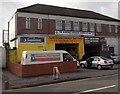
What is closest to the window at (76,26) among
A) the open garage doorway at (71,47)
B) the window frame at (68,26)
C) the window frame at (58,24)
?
the window frame at (68,26)

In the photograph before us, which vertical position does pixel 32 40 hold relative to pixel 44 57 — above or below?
above

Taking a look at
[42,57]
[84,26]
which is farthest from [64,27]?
[42,57]

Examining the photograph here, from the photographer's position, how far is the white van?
1363cm

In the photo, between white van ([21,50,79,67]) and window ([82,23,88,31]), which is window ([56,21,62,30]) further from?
white van ([21,50,79,67])

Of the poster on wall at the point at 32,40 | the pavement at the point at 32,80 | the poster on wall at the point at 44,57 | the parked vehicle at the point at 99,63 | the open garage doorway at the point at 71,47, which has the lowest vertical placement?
the pavement at the point at 32,80

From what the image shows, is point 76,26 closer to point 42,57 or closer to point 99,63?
point 99,63

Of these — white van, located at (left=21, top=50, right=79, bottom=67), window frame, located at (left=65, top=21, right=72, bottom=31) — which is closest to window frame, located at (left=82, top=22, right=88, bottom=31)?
window frame, located at (left=65, top=21, right=72, bottom=31)

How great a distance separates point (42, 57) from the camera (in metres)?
14.2

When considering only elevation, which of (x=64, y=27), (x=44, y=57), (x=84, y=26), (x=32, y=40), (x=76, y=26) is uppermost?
(x=84, y=26)

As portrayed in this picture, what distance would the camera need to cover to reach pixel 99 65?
1692cm

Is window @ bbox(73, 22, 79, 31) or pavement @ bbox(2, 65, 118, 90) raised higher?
window @ bbox(73, 22, 79, 31)

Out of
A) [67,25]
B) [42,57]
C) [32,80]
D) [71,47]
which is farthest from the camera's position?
[71,47]

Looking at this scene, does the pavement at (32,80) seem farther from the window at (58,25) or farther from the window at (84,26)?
the window at (84,26)

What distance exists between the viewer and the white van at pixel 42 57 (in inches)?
537
